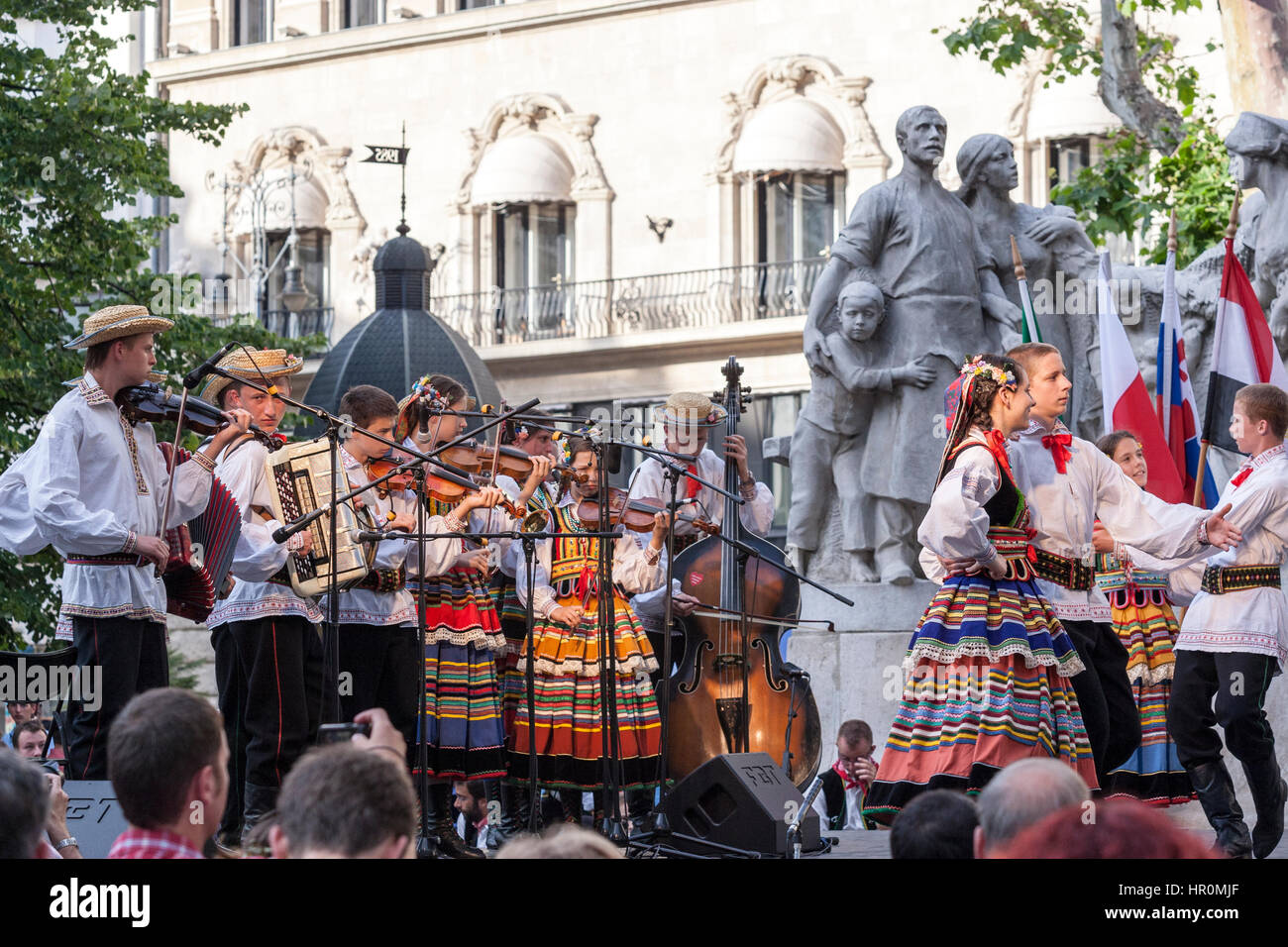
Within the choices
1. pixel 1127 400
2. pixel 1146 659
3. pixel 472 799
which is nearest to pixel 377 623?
pixel 472 799

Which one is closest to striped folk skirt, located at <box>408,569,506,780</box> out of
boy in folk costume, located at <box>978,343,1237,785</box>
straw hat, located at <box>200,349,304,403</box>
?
straw hat, located at <box>200,349,304,403</box>

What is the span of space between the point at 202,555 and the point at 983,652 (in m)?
2.92

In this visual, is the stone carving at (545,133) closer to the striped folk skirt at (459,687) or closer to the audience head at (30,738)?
the audience head at (30,738)

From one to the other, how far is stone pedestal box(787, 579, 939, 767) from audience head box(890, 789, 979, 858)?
253 inches

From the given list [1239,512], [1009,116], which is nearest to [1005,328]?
[1239,512]

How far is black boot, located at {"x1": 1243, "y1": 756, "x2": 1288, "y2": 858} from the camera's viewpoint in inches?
332

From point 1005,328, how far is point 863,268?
82cm

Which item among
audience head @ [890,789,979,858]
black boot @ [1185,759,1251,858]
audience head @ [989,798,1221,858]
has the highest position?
audience head @ [989,798,1221,858]

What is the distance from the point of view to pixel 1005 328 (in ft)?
37.0

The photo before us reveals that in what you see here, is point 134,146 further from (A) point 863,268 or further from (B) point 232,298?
(B) point 232,298

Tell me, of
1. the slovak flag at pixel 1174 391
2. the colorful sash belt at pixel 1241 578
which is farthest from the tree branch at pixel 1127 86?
the colorful sash belt at pixel 1241 578

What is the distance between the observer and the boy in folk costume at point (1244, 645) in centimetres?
843

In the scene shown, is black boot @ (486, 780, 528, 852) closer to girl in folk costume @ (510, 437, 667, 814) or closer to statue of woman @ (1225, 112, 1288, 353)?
girl in folk costume @ (510, 437, 667, 814)

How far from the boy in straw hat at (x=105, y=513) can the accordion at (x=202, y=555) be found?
0.12m
